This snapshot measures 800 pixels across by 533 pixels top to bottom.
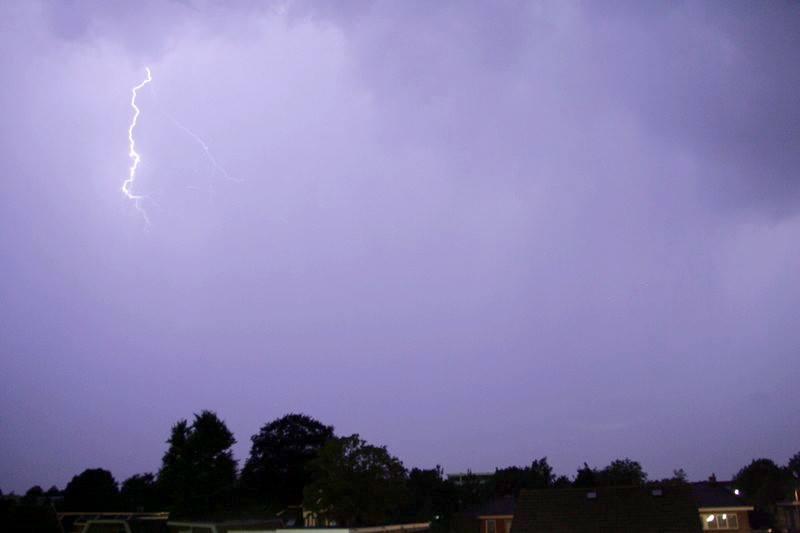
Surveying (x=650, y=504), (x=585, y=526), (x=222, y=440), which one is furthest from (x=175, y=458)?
(x=650, y=504)

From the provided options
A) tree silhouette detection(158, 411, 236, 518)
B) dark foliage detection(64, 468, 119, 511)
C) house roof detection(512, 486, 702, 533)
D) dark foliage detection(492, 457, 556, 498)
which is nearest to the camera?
house roof detection(512, 486, 702, 533)

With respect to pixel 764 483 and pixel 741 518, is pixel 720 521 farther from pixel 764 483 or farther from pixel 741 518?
pixel 764 483

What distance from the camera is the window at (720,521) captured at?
40281 mm

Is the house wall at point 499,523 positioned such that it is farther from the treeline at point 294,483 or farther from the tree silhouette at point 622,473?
the tree silhouette at point 622,473

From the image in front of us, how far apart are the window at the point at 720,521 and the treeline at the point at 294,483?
19.0 metres

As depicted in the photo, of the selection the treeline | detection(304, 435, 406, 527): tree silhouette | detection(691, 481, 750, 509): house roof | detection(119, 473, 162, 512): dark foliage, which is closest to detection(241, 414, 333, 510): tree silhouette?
the treeline

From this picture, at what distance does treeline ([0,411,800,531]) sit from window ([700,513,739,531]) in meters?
19.0

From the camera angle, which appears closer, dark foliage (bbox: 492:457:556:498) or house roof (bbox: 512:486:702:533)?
house roof (bbox: 512:486:702:533)

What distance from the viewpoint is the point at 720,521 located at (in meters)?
40.5

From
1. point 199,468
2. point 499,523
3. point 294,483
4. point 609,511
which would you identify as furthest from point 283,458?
point 609,511

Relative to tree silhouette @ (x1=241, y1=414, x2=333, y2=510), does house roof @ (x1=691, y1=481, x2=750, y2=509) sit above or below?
below

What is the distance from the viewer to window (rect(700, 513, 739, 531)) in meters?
40.3

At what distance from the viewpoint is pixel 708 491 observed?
4538 centimetres

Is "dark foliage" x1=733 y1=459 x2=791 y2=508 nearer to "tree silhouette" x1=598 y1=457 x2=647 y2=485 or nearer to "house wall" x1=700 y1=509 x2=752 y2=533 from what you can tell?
"tree silhouette" x1=598 y1=457 x2=647 y2=485
